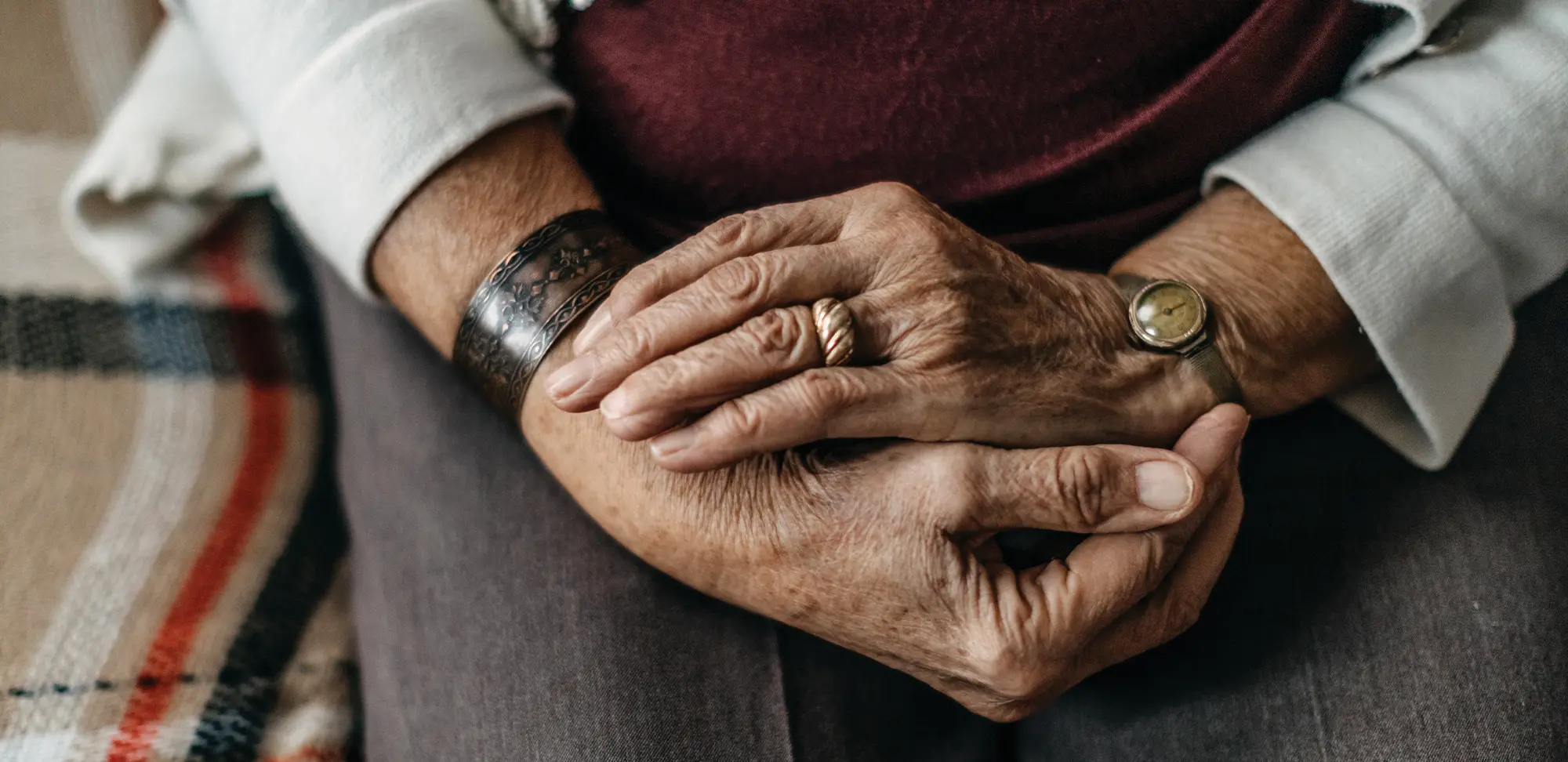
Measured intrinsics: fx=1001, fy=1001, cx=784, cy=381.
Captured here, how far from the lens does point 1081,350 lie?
28.3 inches

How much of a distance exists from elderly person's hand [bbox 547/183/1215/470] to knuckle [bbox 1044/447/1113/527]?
1.7 inches

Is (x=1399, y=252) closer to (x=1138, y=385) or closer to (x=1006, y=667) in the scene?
(x=1138, y=385)

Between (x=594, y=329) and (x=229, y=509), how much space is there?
1.65ft

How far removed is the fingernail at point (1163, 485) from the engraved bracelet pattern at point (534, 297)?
1.30 feet

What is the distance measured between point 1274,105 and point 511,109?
1.99 ft

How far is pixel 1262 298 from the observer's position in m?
0.76

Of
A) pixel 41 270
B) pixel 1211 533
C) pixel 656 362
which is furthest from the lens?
pixel 41 270

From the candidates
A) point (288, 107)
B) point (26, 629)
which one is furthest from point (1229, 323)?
point (26, 629)

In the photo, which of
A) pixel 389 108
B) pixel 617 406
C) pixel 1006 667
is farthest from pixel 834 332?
pixel 389 108

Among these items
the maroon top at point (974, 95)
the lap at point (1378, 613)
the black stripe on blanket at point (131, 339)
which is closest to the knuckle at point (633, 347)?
the maroon top at point (974, 95)

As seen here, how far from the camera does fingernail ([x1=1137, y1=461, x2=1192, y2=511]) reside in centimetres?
66

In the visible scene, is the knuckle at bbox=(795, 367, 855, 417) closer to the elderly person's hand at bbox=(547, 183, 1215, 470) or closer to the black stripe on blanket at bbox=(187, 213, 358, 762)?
the elderly person's hand at bbox=(547, 183, 1215, 470)

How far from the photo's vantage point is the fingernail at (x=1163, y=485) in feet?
2.17

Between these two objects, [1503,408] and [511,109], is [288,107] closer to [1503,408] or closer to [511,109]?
[511,109]
